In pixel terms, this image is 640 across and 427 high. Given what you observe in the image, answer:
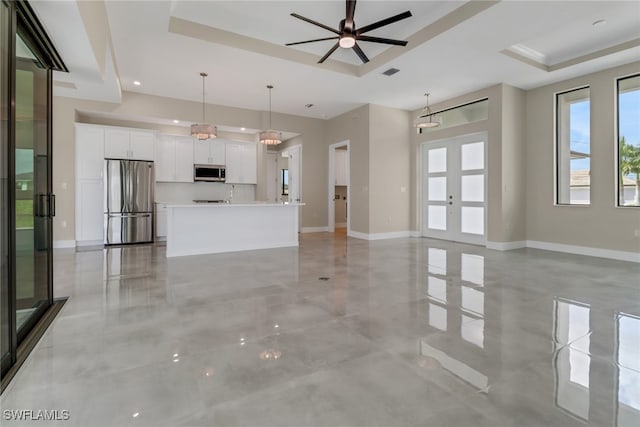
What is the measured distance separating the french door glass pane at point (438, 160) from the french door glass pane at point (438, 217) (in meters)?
0.96

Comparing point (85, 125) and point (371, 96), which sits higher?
point (371, 96)

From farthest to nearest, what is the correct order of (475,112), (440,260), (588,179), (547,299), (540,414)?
(475,112), (588,179), (440,260), (547,299), (540,414)

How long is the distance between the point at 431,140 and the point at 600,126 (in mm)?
3201

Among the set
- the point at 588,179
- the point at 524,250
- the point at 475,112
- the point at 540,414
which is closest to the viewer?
the point at 540,414

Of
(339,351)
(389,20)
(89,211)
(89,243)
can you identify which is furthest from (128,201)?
(339,351)

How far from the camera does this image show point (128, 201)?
22.9 feet

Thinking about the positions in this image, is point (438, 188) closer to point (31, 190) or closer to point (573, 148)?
point (573, 148)

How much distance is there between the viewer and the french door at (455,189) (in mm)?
7004

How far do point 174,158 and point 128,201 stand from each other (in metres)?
1.56

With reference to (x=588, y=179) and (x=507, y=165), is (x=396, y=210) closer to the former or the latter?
(x=507, y=165)

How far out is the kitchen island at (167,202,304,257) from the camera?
5629 millimetres

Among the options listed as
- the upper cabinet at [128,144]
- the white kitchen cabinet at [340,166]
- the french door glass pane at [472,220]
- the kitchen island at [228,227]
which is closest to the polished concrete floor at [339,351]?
the kitchen island at [228,227]

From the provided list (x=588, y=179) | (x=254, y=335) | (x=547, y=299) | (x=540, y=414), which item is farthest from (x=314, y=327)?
(x=588, y=179)

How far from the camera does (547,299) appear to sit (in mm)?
3346
